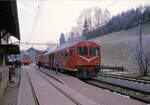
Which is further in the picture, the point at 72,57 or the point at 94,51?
the point at 94,51

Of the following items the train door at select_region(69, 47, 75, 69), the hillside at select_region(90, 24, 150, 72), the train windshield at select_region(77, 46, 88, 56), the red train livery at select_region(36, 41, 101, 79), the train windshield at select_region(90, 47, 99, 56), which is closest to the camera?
the red train livery at select_region(36, 41, 101, 79)

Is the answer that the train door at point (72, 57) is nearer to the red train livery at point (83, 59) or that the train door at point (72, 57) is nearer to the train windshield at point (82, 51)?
the red train livery at point (83, 59)

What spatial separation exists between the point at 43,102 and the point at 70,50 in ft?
24.4

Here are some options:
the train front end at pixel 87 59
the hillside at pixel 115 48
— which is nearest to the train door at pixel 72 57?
the train front end at pixel 87 59

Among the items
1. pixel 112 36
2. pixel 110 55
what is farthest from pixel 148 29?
pixel 110 55

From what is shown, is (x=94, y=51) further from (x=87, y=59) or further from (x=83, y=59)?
(x=83, y=59)

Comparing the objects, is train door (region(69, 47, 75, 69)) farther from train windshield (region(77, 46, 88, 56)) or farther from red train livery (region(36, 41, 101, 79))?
train windshield (region(77, 46, 88, 56))

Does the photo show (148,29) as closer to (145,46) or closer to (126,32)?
(126,32)

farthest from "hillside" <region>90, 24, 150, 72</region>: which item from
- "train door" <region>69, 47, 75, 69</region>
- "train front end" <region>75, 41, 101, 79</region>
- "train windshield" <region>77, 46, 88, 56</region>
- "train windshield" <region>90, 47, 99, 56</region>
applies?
"train door" <region>69, 47, 75, 69</region>

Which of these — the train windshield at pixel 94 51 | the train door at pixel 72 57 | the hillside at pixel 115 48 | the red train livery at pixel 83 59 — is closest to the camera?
the red train livery at pixel 83 59

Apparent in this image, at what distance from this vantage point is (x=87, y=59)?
12883 millimetres

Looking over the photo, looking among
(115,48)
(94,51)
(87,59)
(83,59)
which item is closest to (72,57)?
(83,59)

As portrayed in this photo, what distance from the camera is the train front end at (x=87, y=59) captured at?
12.6m

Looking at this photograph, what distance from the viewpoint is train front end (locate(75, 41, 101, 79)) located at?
12.6m
